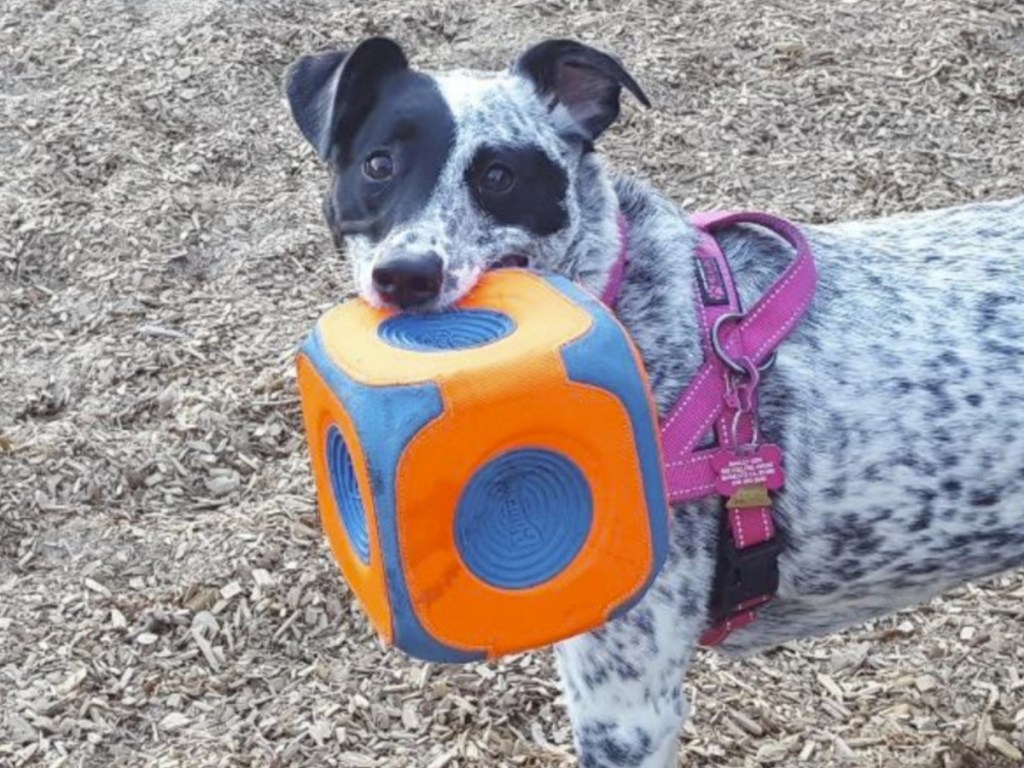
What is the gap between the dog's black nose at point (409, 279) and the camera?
295 cm

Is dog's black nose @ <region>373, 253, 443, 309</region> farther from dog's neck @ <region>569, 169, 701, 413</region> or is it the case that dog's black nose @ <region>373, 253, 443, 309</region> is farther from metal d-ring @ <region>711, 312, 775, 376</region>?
metal d-ring @ <region>711, 312, 775, 376</region>

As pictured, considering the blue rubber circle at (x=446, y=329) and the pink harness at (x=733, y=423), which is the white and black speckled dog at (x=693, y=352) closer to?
the pink harness at (x=733, y=423)

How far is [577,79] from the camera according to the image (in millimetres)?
3420

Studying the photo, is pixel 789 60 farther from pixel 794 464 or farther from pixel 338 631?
pixel 794 464

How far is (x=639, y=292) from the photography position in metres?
3.28

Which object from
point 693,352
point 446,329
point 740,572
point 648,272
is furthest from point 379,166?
point 740,572

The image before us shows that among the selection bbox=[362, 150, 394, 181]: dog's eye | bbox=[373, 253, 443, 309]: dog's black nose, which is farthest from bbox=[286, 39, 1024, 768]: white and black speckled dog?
bbox=[373, 253, 443, 309]: dog's black nose

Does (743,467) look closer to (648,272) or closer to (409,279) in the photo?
(648,272)

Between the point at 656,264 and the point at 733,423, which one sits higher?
the point at 656,264

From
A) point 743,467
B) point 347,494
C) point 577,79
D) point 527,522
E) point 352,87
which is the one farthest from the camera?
point 577,79

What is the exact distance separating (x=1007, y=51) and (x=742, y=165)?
4.45 ft

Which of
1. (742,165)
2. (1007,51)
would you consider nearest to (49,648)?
(742,165)

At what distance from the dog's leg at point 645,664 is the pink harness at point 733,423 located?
57 millimetres

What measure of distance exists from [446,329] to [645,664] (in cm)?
81
